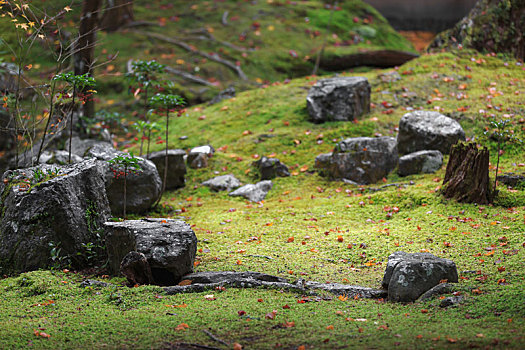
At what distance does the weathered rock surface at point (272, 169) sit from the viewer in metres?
8.73

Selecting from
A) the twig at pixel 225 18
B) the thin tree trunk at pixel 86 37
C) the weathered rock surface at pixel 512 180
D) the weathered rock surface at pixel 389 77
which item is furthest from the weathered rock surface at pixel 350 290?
the twig at pixel 225 18

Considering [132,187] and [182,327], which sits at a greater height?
[132,187]

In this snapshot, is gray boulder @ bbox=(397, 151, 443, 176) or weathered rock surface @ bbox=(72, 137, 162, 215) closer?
weathered rock surface @ bbox=(72, 137, 162, 215)

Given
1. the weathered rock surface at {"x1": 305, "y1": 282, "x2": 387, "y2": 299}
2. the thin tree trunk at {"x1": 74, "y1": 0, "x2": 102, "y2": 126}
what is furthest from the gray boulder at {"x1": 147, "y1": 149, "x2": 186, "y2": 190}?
the weathered rock surface at {"x1": 305, "y1": 282, "x2": 387, "y2": 299}

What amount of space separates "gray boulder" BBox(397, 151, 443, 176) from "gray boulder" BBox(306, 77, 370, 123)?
87.5 inches

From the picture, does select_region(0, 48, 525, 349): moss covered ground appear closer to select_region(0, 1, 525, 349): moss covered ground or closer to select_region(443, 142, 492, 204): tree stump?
select_region(0, 1, 525, 349): moss covered ground

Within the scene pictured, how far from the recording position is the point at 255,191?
8.28 metres

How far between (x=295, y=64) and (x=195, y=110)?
4332 millimetres

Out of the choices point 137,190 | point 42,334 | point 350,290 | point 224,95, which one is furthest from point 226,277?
point 224,95

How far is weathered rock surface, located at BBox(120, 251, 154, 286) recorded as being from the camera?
4.45m

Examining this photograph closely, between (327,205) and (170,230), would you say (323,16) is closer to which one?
(327,205)

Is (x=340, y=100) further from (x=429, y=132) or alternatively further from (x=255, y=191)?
(x=255, y=191)

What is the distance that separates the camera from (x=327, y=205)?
750cm

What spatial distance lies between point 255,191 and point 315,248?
8.99 feet
